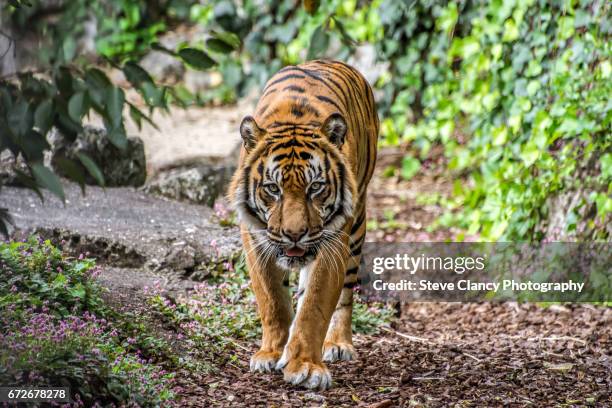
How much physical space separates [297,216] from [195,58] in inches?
79.6

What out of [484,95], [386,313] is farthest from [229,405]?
[484,95]

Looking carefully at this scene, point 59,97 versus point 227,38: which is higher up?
point 227,38

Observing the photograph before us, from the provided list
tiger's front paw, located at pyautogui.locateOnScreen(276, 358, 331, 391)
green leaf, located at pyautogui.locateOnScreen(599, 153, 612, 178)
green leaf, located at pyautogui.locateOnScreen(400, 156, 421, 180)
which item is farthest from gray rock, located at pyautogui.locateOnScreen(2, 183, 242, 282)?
green leaf, located at pyautogui.locateOnScreen(400, 156, 421, 180)

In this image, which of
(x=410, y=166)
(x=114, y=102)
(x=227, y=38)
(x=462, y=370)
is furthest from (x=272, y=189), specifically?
(x=410, y=166)

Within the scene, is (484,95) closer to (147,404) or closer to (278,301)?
(278,301)

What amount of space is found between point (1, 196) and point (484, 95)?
410 cm

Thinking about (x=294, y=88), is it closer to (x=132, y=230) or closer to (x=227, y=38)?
(x=132, y=230)

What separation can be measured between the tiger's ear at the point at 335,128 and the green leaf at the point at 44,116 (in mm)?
2517

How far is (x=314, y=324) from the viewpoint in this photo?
169 inches

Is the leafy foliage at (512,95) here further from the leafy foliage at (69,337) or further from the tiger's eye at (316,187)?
the leafy foliage at (69,337)

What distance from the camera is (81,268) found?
450 cm

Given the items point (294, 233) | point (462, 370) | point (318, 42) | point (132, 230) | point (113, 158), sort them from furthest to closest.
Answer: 1. point (113, 158)
2. point (132, 230)
3. point (462, 370)
4. point (294, 233)
5. point (318, 42)
